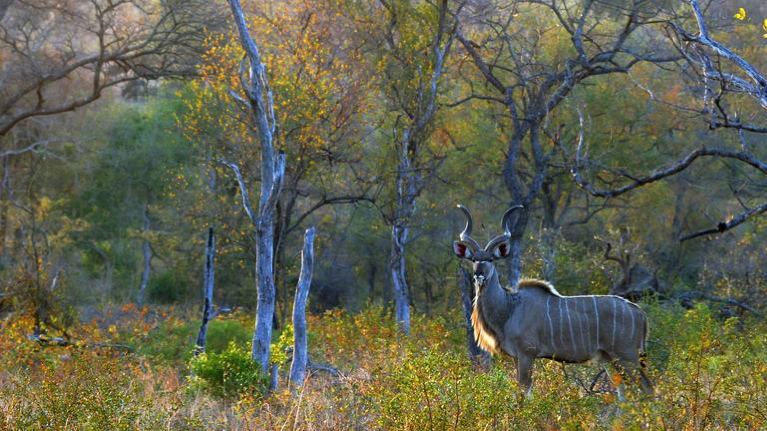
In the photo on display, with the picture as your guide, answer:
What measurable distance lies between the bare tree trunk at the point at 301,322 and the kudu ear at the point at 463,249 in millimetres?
1643

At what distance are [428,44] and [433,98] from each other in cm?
114

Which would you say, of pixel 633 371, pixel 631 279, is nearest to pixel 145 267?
pixel 631 279

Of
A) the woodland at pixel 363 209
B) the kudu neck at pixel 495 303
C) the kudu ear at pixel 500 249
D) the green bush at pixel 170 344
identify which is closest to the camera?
the woodland at pixel 363 209

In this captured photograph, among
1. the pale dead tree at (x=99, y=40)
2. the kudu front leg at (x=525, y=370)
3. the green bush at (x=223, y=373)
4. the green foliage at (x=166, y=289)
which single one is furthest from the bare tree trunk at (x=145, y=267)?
the kudu front leg at (x=525, y=370)

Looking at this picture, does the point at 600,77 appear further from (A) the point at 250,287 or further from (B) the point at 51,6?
(B) the point at 51,6

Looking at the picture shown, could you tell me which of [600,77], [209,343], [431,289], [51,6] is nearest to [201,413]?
[209,343]

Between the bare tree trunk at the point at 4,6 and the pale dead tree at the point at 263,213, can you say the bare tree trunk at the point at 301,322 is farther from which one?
the bare tree trunk at the point at 4,6

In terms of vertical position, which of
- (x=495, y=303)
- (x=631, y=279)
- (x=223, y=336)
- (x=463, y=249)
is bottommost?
(x=223, y=336)

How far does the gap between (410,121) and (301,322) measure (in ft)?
22.5

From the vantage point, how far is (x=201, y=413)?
8.92 metres

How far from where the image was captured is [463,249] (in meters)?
10.5

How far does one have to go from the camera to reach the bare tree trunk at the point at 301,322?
10.6 m

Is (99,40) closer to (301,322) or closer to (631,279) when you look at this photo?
(301,322)

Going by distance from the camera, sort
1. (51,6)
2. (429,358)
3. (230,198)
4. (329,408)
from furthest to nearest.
Answer: (230,198) → (51,6) → (329,408) → (429,358)
